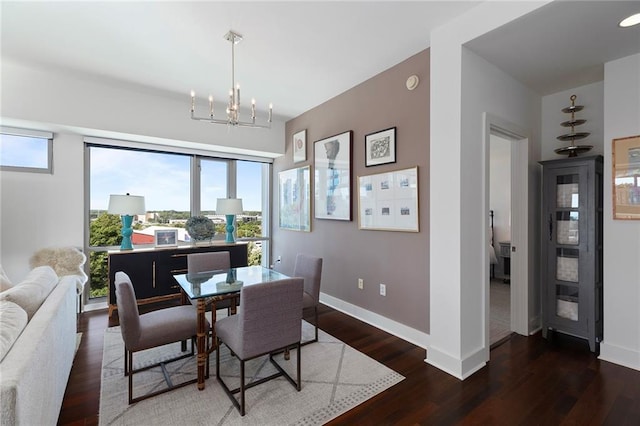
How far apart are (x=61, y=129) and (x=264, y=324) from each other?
3650mm

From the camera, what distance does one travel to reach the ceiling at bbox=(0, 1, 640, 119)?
7.09 ft

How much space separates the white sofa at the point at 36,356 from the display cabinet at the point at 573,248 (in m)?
3.96

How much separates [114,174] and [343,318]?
3727 millimetres

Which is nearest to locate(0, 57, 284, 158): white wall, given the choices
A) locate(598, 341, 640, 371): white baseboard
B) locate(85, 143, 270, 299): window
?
locate(85, 143, 270, 299): window

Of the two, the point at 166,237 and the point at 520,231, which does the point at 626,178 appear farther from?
the point at 166,237

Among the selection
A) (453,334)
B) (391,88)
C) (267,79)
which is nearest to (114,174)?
(267,79)

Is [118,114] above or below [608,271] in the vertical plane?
above

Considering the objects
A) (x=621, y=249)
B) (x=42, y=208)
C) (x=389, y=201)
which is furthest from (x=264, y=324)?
(x=42, y=208)

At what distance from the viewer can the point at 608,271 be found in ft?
8.43

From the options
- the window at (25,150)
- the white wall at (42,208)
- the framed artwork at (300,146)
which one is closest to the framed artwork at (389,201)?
the framed artwork at (300,146)

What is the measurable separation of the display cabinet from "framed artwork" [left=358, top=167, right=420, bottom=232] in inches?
56.4

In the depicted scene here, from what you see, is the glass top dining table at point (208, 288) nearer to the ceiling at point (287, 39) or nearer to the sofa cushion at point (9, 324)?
the sofa cushion at point (9, 324)

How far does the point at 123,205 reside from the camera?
363 centimetres

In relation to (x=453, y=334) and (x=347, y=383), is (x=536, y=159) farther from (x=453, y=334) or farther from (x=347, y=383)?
(x=347, y=383)
